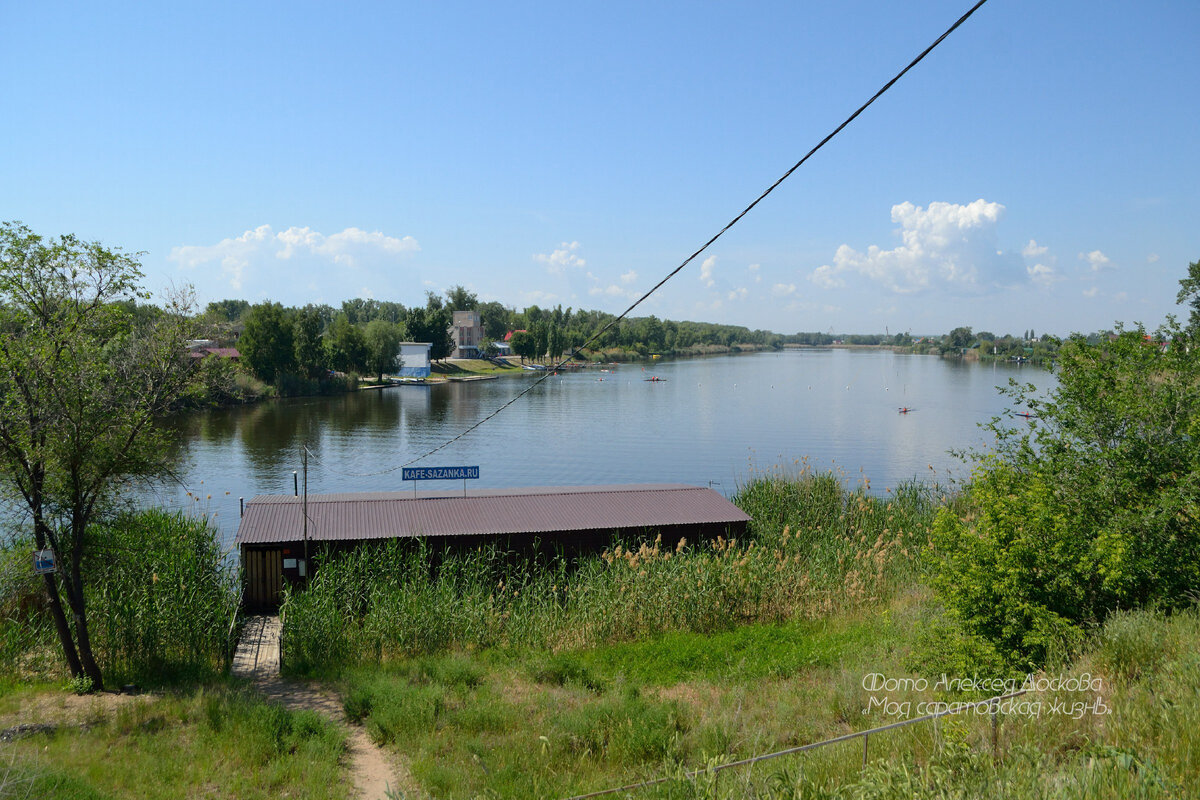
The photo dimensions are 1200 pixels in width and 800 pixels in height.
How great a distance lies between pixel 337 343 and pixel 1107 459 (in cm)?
9118

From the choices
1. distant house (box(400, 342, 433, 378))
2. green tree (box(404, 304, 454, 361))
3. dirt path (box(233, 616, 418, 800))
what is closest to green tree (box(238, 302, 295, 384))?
distant house (box(400, 342, 433, 378))

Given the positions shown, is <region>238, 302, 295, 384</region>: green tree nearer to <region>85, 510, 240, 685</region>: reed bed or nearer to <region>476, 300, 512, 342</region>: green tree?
<region>85, 510, 240, 685</region>: reed bed

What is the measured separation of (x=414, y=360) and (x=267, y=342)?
29668 mm

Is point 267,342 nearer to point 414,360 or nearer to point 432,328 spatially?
point 414,360

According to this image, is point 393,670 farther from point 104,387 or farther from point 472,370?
point 472,370

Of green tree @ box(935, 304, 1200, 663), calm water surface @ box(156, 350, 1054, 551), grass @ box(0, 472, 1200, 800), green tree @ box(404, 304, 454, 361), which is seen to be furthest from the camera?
green tree @ box(404, 304, 454, 361)

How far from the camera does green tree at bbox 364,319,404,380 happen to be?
94.3 metres

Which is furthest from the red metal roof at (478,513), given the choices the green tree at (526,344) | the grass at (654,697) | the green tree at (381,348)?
the green tree at (526,344)

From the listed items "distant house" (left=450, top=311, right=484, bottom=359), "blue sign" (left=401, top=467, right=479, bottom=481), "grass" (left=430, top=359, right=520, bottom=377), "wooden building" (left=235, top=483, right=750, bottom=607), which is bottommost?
"wooden building" (left=235, top=483, right=750, bottom=607)

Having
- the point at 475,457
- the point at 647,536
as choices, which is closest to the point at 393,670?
the point at 647,536

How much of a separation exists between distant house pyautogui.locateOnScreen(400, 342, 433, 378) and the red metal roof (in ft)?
279

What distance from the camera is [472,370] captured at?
121 m

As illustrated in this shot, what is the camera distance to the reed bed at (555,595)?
13.3 metres

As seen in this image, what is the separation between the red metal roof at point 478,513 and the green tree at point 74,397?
547 centimetres
